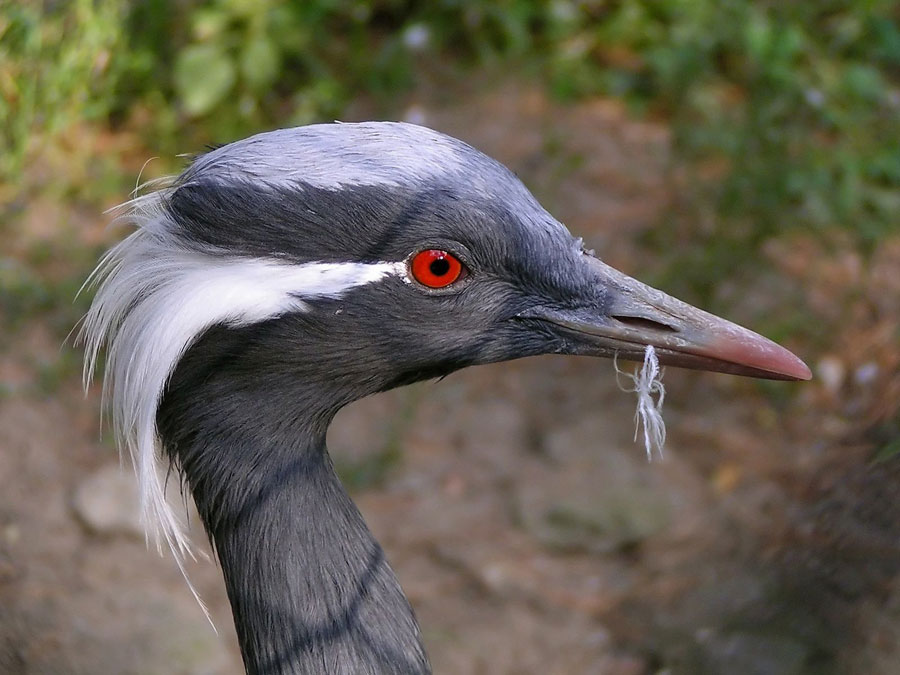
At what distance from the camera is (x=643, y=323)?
261cm

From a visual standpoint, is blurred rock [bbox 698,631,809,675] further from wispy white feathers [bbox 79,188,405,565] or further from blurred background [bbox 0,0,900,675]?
wispy white feathers [bbox 79,188,405,565]

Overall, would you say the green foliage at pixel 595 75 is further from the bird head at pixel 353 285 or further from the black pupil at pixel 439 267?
the black pupil at pixel 439 267

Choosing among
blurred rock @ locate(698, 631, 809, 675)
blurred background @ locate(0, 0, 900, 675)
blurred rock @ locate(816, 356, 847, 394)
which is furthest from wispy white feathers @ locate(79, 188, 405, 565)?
A: blurred rock @ locate(816, 356, 847, 394)

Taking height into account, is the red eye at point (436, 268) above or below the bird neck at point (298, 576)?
above

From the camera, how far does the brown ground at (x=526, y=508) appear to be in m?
3.96

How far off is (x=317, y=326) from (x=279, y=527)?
48cm

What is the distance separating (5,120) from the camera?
510 centimetres

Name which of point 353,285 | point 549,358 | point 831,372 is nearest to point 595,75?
point 549,358

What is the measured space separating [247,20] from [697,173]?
272cm

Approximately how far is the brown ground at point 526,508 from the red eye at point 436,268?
4.41 ft

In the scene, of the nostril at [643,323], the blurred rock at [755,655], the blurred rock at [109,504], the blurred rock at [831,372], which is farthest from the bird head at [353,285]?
the blurred rock at [831,372]

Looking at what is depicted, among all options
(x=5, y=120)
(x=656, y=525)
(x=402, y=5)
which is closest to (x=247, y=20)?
(x=402, y=5)

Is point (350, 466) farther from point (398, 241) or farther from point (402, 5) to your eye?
point (402, 5)

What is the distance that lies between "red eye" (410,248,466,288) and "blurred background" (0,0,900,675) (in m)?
1.17
